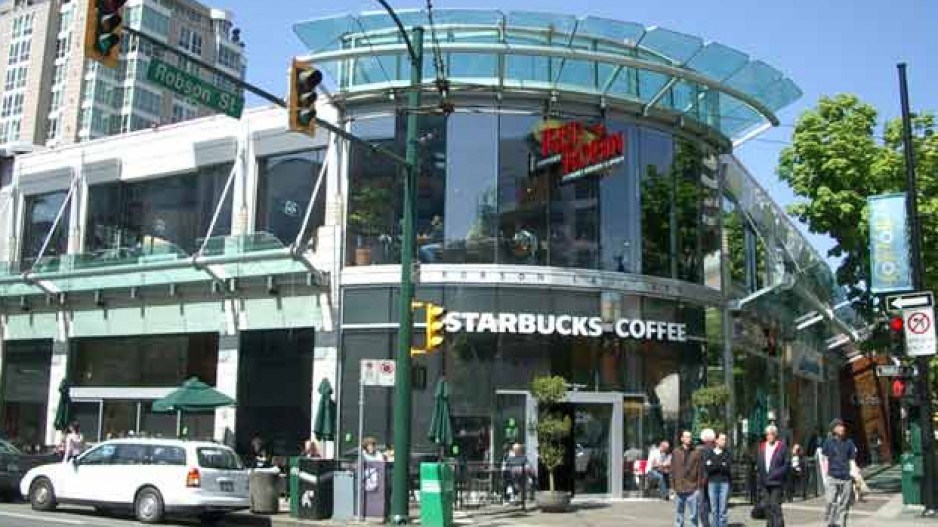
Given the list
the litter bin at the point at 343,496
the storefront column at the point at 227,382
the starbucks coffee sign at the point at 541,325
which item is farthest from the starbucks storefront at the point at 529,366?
the litter bin at the point at 343,496

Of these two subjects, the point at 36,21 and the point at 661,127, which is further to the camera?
the point at 36,21

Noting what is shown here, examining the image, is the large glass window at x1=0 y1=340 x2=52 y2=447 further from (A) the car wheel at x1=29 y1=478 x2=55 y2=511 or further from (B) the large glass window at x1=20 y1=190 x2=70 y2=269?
(A) the car wheel at x1=29 y1=478 x2=55 y2=511

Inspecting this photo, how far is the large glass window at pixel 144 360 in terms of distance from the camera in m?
28.1

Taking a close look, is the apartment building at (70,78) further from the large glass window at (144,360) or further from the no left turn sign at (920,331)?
the no left turn sign at (920,331)

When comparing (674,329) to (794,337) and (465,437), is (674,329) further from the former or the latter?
(794,337)

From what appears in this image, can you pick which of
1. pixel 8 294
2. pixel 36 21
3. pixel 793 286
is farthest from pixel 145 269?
pixel 36 21

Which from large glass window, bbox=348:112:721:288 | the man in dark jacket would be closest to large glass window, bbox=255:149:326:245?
large glass window, bbox=348:112:721:288

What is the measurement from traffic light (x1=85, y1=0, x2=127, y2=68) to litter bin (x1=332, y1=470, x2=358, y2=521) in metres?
10.0

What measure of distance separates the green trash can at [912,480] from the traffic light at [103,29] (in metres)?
18.4

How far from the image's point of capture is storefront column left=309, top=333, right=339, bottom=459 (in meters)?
25.0

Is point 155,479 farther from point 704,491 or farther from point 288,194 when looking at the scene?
point 288,194

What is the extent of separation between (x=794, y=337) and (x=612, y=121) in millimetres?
15287

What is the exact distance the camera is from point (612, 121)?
25.9 meters

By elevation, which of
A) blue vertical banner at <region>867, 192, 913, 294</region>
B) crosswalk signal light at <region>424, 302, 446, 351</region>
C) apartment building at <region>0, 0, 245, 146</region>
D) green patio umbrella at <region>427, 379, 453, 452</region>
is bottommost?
green patio umbrella at <region>427, 379, 453, 452</region>
